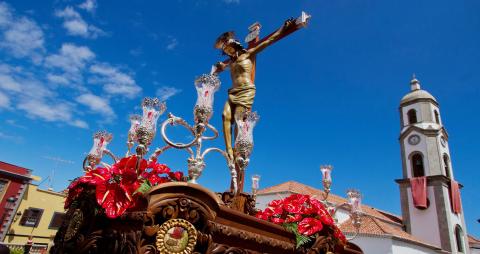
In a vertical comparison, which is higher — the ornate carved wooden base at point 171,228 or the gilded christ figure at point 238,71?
the gilded christ figure at point 238,71

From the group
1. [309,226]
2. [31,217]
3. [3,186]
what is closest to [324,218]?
[309,226]

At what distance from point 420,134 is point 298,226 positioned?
108 ft

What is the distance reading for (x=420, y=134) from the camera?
31.5m

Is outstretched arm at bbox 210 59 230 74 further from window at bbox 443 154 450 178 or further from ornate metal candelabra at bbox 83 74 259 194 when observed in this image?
window at bbox 443 154 450 178

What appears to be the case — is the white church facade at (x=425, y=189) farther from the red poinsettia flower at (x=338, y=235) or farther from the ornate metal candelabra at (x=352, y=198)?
the red poinsettia flower at (x=338, y=235)

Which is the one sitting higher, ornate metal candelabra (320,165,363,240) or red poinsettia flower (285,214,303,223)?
ornate metal candelabra (320,165,363,240)

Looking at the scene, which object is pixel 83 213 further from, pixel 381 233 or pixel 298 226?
pixel 381 233

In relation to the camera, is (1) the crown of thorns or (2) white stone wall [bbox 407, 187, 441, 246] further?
(2) white stone wall [bbox 407, 187, 441, 246]

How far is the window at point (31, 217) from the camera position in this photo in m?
22.6

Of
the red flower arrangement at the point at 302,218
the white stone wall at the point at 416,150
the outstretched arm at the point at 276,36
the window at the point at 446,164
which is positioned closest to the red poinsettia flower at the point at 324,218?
the red flower arrangement at the point at 302,218

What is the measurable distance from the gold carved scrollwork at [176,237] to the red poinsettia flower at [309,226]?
1244 millimetres

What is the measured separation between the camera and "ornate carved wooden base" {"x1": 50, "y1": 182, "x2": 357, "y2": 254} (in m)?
2.24

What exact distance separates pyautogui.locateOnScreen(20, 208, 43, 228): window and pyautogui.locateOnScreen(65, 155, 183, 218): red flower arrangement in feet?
79.5

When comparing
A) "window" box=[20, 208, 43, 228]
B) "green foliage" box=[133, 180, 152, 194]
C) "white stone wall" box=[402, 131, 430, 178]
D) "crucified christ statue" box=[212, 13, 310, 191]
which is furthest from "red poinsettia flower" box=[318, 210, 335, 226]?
"white stone wall" box=[402, 131, 430, 178]
